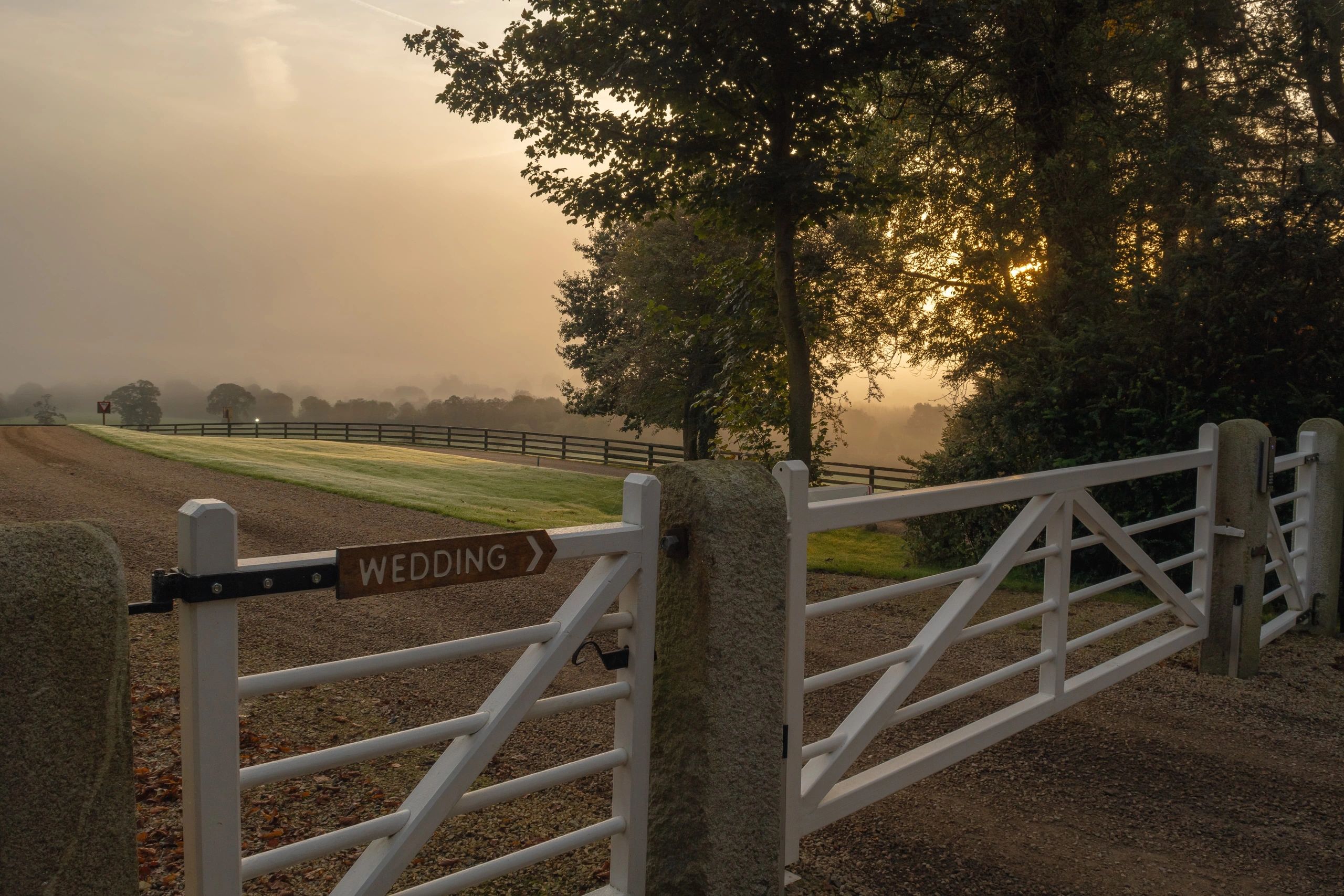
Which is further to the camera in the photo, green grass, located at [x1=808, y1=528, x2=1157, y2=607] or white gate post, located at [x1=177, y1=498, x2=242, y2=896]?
green grass, located at [x1=808, y1=528, x2=1157, y2=607]

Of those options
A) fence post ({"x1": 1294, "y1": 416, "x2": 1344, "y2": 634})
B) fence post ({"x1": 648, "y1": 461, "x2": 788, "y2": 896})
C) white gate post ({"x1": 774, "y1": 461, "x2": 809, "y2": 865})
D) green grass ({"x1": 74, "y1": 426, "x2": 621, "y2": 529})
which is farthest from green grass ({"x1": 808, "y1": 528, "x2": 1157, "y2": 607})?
fence post ({"x1": 648, "y1": 461, "x2": 788, "y2": 896})

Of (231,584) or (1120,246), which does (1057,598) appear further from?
(1120,246)

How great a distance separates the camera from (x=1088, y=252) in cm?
1479

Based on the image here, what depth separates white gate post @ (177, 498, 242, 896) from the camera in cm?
209

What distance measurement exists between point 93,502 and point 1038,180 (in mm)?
15795

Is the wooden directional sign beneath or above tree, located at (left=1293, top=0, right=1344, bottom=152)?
beneath

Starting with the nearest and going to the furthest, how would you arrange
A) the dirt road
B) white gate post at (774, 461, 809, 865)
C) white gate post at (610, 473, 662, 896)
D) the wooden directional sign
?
1. the wooden directional sign
2. white gate post at (610, 473, 662, 896)
3. white gate post at (774, 461, 809, 865)
4. the dirt road

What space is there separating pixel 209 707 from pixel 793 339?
45.8 feet

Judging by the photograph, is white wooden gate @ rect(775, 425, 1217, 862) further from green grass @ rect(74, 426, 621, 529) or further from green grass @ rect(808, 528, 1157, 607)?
green grass @ rect(74, 426, 621, 529)

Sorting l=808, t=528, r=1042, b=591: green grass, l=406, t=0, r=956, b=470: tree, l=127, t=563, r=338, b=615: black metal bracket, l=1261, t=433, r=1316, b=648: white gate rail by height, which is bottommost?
l=808, t=528, r=1042, b=591: green grass

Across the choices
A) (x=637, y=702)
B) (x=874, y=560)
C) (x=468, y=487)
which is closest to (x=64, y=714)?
(x=637, y=702)

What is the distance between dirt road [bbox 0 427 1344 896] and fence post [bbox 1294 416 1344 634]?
28cm

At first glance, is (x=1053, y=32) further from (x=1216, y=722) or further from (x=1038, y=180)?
(x=1216, y=722)

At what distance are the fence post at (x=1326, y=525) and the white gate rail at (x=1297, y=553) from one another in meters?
0.04
